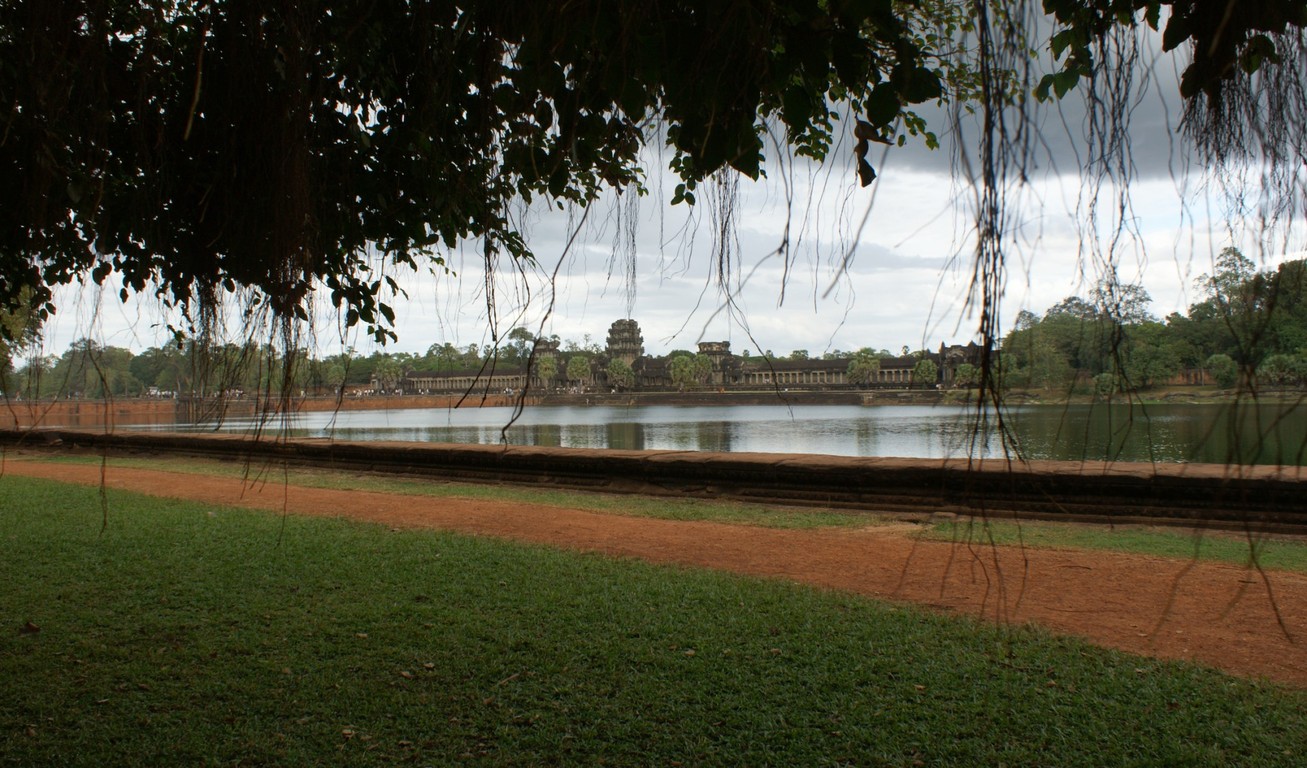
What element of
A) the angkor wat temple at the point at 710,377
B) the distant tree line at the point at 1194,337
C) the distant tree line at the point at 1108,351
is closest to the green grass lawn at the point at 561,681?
the distant tree line at the point at 1108,351

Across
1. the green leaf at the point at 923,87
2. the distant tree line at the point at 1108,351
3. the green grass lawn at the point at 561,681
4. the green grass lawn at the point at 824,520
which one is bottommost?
the green grass lawn at the point at 561,681

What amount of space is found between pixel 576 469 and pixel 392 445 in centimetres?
288

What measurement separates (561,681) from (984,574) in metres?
1.68

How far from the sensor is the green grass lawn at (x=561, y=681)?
7.64 ft

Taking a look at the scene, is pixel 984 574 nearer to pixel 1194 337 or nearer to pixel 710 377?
A: pixel 1194 337

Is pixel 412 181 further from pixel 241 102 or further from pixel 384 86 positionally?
pixel 241 102

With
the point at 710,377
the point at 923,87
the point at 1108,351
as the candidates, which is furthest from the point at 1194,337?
the point at 710,377

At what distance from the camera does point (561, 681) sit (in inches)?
111

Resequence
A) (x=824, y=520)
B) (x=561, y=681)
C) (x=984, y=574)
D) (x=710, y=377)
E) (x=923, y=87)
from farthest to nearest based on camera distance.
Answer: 1. (x=710, y=377)
2. (x=824, y=520)
3. (x=984, y=574)
4. (x=561, y=681)
5. (x=923, y=87)

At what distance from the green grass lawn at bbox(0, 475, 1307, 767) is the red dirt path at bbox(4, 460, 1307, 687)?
31 cm

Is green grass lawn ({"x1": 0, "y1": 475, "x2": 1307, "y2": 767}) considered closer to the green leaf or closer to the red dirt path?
the red dirt path

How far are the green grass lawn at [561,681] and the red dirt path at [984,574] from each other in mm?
310

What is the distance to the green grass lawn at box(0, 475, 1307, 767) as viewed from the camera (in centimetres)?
233

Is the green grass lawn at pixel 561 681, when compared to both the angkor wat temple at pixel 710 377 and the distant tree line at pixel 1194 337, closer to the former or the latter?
the distant tree line at pixel 1194 337
